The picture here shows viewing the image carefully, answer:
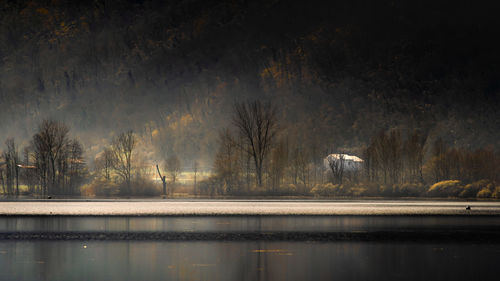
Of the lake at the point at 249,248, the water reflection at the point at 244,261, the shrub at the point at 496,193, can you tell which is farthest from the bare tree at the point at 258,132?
the water reflection at the point at 244,261

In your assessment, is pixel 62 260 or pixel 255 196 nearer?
pixel 62 260

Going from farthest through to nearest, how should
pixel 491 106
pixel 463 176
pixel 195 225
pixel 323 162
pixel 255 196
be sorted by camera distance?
1. pixel 491 106
2. pixel 323 162
3. pixel 463 176
4. pixel 255 196
5. pixel 195 225

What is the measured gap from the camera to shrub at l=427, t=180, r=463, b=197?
9088cm

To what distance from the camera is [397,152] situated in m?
119

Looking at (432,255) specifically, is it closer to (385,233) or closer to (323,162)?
(385,233)

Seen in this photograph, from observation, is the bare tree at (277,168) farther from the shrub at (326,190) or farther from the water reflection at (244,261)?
the water reflection at (244,261)

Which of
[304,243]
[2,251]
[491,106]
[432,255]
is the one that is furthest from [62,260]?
[491,106]

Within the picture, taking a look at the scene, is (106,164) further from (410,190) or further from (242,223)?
(242,223)

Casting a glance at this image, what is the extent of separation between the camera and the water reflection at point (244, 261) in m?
24.8

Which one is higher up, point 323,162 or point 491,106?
point 491,106

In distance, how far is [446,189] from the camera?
9231cm

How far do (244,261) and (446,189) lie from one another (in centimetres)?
6955

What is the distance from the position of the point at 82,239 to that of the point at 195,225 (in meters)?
10.00

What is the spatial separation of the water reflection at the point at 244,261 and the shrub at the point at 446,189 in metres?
59.9
